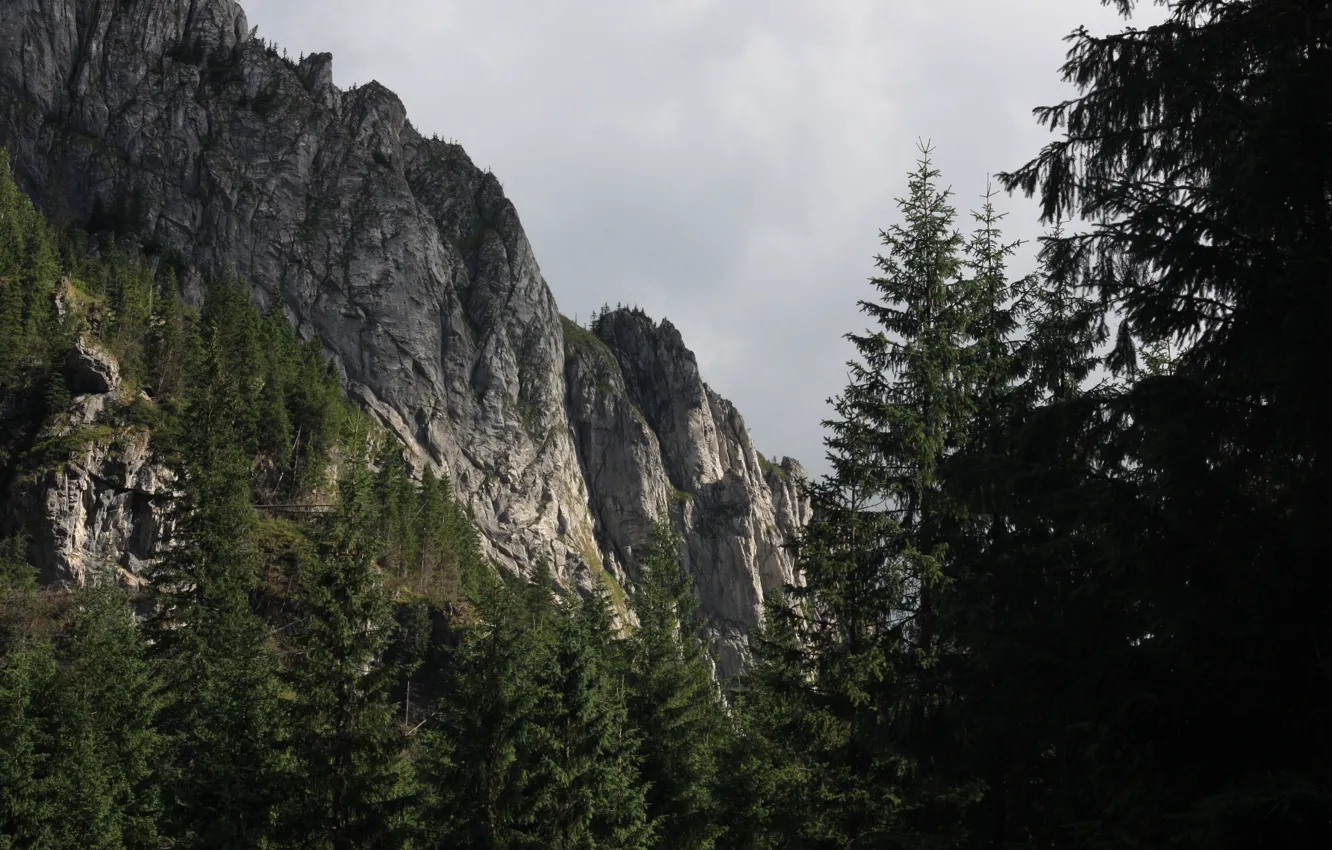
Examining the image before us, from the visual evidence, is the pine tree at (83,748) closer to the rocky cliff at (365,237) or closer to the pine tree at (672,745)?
the pine tree at (672,745)

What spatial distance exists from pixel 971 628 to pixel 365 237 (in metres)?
141

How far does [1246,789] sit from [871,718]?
810cm

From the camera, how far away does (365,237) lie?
457 ft

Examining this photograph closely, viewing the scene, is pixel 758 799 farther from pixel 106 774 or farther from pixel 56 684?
pixel 56 684

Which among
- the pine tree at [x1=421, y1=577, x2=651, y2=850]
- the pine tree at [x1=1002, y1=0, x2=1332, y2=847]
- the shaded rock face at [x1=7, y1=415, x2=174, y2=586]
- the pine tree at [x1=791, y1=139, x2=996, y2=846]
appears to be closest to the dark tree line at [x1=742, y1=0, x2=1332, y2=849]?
the pine tree at [x1=1002, y1=0, x2=1332, y2=847]

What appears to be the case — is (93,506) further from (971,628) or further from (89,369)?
(971,628)

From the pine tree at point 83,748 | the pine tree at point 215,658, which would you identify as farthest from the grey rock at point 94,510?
the pine tree at point 83,748

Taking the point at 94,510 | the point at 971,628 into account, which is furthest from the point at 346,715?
the point at 94,510

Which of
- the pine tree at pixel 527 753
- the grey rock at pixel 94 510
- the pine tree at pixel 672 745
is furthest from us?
the grey rock at pixel 94 510

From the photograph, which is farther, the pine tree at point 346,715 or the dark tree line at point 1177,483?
the pine tree at point 346,715

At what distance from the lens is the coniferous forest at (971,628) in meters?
6.86

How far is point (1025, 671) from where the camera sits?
7.96 m

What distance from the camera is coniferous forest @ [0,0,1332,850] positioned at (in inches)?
270

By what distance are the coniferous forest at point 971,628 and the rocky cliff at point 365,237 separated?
8775 centimetres
